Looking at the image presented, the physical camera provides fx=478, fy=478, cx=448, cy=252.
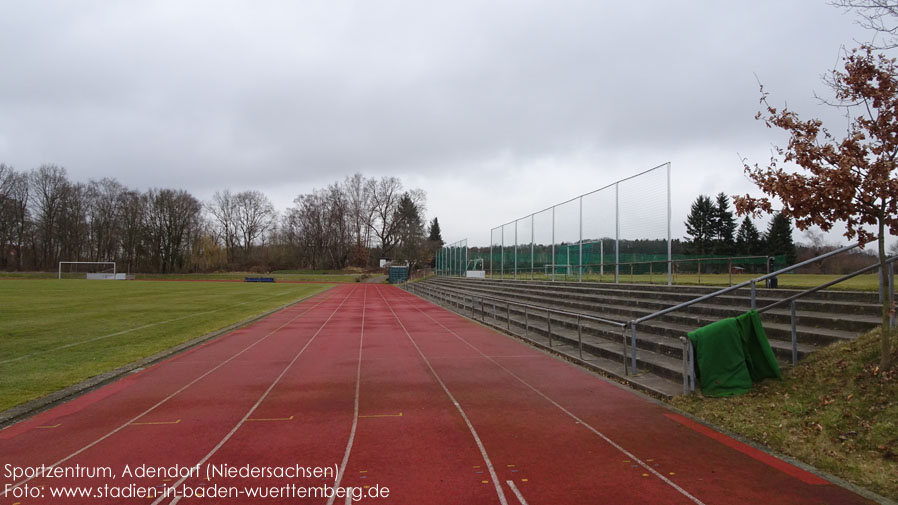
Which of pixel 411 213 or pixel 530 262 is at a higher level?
pixel 411 213

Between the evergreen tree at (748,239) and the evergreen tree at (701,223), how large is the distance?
2.93m

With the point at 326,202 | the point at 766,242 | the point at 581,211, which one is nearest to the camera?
the point at 581,211

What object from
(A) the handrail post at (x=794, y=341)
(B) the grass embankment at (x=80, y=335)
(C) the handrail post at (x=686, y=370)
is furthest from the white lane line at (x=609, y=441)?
(B) the grass embankment at (x=80, y=335)

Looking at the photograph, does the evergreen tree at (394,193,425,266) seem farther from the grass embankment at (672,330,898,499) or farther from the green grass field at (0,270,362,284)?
the grass embankment at (672,330,898,499)

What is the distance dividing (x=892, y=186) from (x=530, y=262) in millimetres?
21398

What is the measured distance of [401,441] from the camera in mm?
4875

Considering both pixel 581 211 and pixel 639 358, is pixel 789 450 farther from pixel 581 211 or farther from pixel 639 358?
pixel 581 211

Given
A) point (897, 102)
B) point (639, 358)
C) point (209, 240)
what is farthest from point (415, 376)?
point (209, 240)

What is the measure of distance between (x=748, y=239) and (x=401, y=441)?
60.0 m

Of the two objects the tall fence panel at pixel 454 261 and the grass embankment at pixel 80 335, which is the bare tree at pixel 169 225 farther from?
the grass embankment at pixel 80 335

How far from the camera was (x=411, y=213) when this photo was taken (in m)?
77.1

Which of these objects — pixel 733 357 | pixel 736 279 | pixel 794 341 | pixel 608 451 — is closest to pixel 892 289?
pixel 794 341

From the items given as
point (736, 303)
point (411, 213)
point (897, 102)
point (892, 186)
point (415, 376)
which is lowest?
point (415, 376)

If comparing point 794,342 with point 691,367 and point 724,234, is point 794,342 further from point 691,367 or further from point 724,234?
point 724,234
